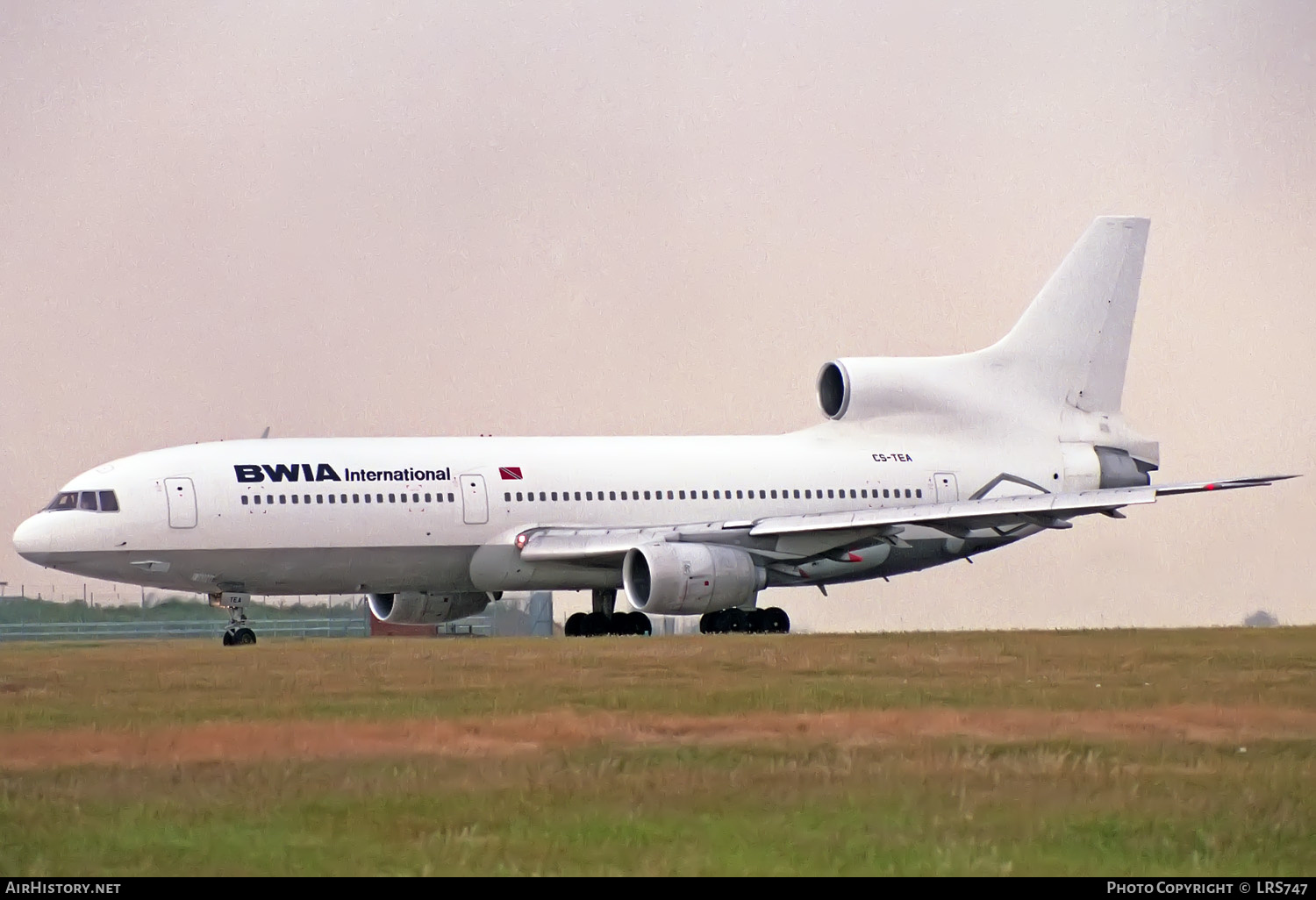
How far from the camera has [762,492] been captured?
140 ft

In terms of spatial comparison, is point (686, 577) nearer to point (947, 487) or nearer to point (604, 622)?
point (604, 622)

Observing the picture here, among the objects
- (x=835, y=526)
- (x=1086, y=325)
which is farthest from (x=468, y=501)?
(x=1086, y=325)

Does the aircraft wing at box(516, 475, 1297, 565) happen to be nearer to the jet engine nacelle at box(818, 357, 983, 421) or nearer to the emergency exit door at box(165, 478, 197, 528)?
the jet engine nacelle at box(818, 357, 983, 421)

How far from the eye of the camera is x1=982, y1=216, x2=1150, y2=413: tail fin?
155 feet

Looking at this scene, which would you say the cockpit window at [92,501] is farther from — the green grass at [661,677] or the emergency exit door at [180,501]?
the green grass at [661,677]

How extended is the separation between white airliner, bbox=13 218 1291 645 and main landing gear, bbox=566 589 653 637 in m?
0.05

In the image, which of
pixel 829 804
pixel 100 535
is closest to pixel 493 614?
pixel 100 535

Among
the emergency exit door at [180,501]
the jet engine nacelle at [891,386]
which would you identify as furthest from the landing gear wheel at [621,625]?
the emergency exit door at [180,501]

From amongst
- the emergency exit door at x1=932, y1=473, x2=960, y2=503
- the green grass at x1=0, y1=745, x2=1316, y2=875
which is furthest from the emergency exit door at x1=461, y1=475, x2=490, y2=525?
the green grass at x1=0, y1=745, x2=1316, y2=875

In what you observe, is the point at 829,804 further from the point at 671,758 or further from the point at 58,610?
the point at 58,610

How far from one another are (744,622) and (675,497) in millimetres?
3503

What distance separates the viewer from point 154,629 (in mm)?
47438

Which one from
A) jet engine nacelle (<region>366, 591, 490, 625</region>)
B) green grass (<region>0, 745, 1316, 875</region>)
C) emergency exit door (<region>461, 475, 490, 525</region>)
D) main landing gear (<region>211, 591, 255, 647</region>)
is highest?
emergency exit door (<region>461, 475, 490, 525</region>)
